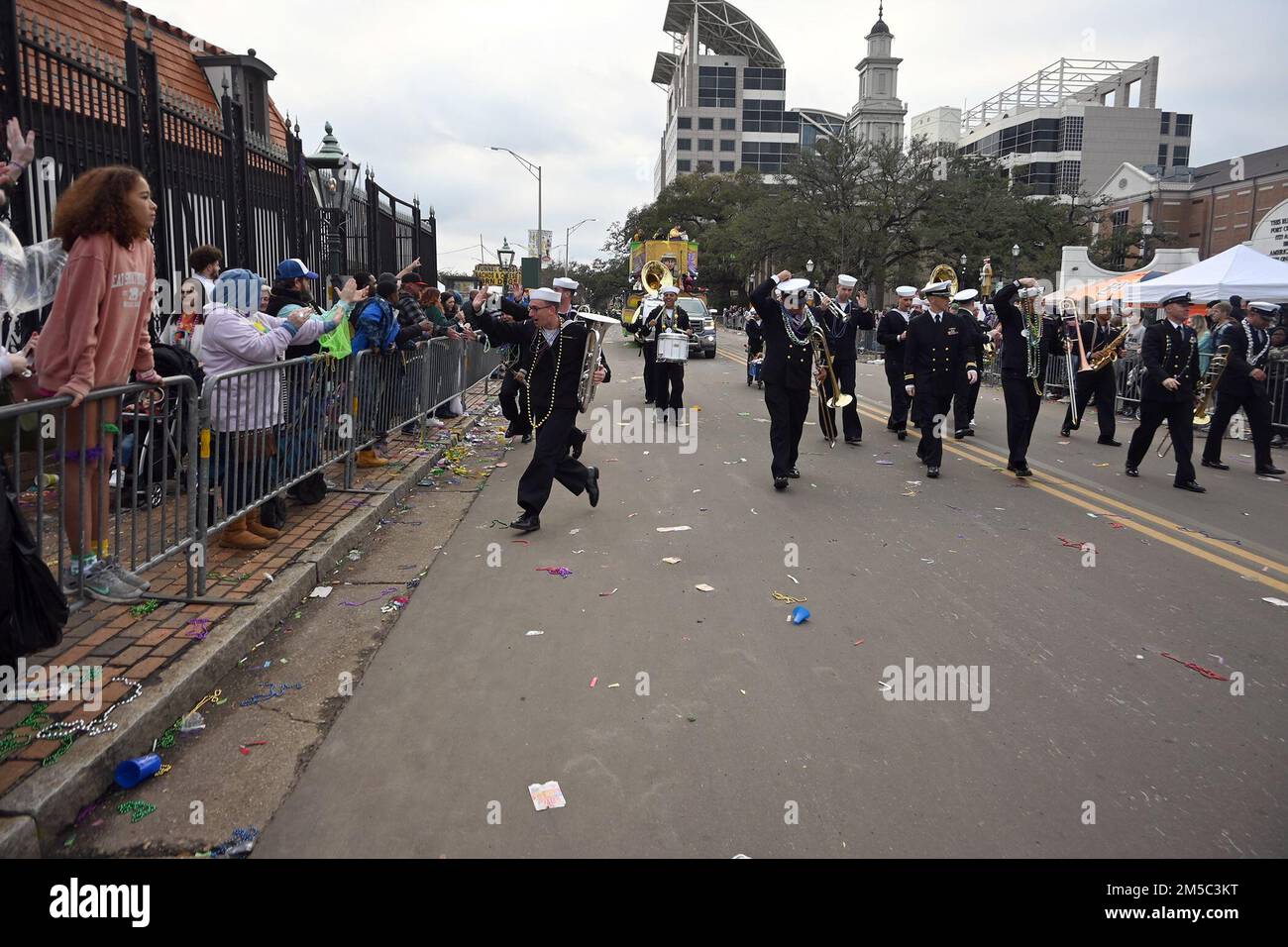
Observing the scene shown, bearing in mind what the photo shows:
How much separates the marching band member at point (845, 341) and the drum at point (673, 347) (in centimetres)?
242

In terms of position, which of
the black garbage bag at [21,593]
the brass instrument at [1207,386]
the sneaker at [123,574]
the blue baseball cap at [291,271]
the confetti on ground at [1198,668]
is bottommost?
the confetti on ground at [1198,668]

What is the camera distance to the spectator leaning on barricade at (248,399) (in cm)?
568

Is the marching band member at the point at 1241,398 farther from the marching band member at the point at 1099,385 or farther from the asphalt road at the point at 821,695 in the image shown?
the asphalt road at the point at 821,695

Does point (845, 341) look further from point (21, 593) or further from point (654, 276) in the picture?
point (654, 276)

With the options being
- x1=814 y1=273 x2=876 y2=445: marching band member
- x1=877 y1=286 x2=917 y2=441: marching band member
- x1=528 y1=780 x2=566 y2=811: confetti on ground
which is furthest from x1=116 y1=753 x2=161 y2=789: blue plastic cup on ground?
x1=877 y1=286 x2=917 y2=441: marching band member

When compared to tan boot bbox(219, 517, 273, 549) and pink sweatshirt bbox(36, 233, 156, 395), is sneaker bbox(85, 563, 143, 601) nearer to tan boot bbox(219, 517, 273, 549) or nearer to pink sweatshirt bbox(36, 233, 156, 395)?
pink sweatshirt bbox(36, 233, 156, 395)

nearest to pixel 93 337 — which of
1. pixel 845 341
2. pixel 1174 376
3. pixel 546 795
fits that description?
pixel 546 795

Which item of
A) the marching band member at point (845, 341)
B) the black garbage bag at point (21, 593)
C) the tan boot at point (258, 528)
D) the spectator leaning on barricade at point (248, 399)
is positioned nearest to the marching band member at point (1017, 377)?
the marching band member at point (845, 341)

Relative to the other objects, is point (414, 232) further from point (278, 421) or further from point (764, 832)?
point (764, 832)

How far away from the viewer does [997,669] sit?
470cm

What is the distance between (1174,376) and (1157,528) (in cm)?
290

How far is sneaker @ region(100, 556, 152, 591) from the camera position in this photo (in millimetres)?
4589

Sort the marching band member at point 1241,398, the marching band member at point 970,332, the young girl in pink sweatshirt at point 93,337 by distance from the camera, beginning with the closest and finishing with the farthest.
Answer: the young girl in pink sweatshirt at point 93,337 < the marching band member at point 1241,398 < the marching band member at point 970,332

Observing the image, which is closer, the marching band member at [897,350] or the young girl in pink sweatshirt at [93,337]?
the young girl in pink sweatshirt at [93,337]
